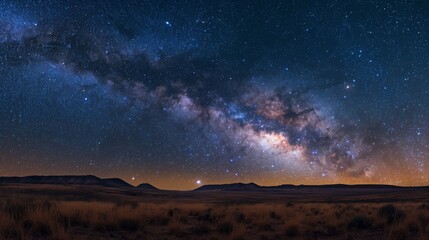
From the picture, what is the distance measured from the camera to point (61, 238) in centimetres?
847

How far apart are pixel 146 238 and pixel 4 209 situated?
15.1ft

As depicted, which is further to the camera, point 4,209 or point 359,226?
point 359,226

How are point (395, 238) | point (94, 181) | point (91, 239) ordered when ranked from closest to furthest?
point (91, 239), point (395, 238), point (94, 181)

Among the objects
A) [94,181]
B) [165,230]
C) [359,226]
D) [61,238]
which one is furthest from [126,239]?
[94,181]

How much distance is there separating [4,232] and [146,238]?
356cm

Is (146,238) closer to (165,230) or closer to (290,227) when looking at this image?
(165,230)

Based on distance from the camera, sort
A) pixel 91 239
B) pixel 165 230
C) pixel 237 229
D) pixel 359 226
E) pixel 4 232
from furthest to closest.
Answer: pixel 359 226 < pixel 165 230 < pixel 237 229 < pixel 91 239 < pixel 4 232

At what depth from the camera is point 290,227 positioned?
12539 mm

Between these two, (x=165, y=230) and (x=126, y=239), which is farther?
(x=165, y=230)

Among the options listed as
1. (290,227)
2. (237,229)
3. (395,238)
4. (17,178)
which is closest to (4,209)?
(237,229)

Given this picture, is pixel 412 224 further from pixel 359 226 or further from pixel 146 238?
pixel 146 238

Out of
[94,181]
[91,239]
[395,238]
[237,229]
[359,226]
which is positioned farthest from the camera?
[94,181]

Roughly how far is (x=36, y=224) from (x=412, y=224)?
11.4 m

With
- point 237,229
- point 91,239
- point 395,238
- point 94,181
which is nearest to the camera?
point 91,239
